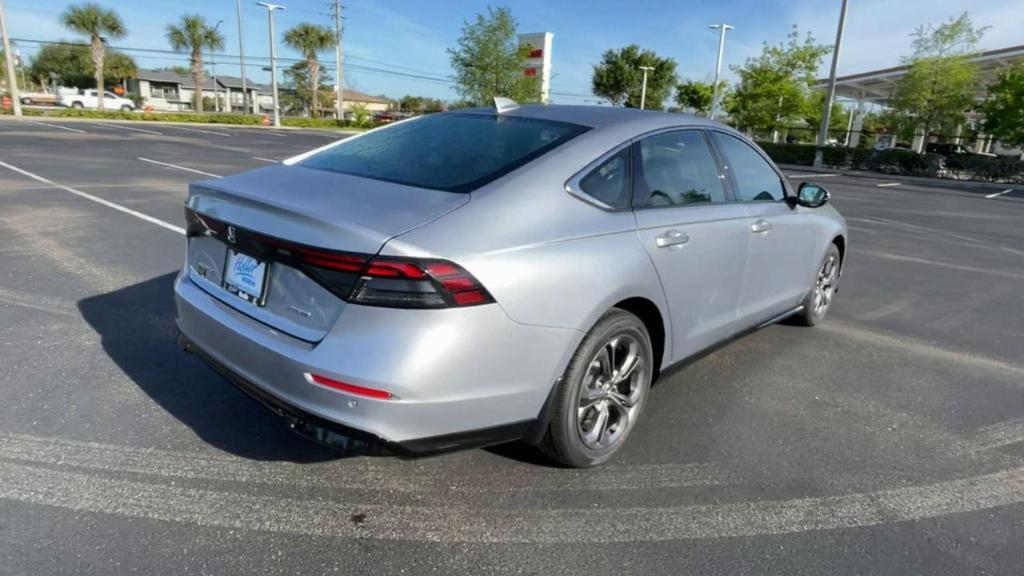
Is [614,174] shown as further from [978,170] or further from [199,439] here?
[978,170]

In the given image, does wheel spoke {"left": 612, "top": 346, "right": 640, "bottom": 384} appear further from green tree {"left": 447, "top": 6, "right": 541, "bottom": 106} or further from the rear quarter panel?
green tree {"left": 447, "top": 6, "right": 541, "bottom": 106}

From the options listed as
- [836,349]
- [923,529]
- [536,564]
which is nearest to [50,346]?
[536,564]

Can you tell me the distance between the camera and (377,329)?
6.88 ft

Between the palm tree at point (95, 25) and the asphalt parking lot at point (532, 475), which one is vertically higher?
the palm tree at point (95, 25)

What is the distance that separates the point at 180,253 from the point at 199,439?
12.9 ft

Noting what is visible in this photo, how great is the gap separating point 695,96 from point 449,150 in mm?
66619

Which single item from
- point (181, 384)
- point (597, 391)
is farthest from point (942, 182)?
point (181, 384)

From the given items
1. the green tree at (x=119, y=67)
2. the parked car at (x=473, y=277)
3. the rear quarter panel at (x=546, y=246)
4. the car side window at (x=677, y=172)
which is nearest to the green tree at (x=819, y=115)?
the car side window at (x=677, y=172)

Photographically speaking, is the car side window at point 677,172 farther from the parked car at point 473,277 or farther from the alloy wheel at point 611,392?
the alloy wheel at point 611,392

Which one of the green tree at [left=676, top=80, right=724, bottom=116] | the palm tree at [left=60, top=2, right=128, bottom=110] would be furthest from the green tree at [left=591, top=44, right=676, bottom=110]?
the palm tree at [left=60, top=2, right=128, bottom=110]

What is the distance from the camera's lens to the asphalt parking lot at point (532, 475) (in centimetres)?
229

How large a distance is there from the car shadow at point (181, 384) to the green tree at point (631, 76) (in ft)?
209

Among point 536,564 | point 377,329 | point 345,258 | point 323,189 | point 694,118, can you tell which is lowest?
point 536,564

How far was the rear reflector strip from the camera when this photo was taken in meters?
2.10
